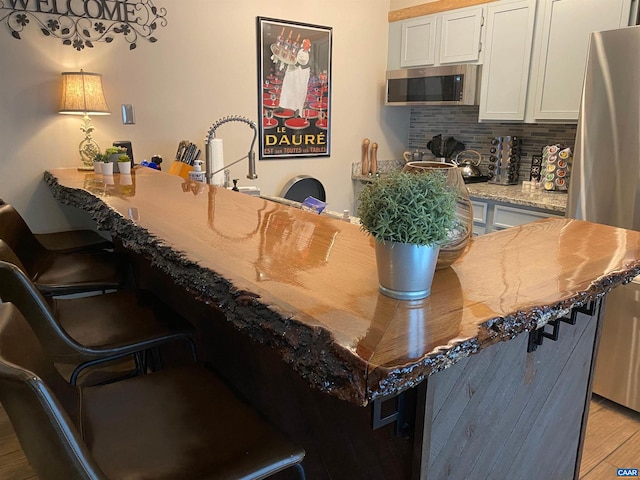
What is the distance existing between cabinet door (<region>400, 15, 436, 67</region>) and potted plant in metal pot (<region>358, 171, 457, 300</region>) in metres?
3.44

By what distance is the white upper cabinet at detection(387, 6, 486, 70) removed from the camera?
11.9 feet

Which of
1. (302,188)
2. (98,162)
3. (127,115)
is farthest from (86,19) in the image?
(302,188)

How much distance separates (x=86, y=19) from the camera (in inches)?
116

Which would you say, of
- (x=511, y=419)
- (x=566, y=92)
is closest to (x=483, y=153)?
(x=566, y=92)

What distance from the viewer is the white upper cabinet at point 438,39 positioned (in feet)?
11.9

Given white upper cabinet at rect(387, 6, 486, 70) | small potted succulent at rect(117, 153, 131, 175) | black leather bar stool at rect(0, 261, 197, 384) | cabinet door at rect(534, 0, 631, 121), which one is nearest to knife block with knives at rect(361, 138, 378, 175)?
white upper cabinet at rect(387, 6, 486, 70)

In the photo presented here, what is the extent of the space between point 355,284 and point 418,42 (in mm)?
3573

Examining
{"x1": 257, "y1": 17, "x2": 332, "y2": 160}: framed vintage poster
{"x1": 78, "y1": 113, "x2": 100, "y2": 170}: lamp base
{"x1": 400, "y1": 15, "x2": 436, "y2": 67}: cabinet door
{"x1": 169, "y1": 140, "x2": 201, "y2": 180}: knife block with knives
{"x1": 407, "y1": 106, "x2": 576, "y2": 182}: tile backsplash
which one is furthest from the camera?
{"x1": 400, "y1": 15, "x2": 436, "y2": 67}: cabinet door

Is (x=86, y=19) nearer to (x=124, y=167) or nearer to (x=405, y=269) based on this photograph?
(x=124, y=167)

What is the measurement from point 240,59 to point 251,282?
9.87 ft

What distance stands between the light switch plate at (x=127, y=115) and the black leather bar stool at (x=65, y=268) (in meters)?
1.21

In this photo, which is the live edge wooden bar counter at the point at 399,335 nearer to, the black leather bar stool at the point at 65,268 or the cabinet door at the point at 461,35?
the black leather bar stool at the point at 65,268

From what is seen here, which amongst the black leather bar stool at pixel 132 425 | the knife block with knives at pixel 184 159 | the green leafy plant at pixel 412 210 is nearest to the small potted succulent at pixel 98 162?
the knife block with knives at pixel 184 159

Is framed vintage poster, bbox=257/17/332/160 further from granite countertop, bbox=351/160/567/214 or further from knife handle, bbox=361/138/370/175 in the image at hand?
granite countertop, bbox=351/160/567/214
